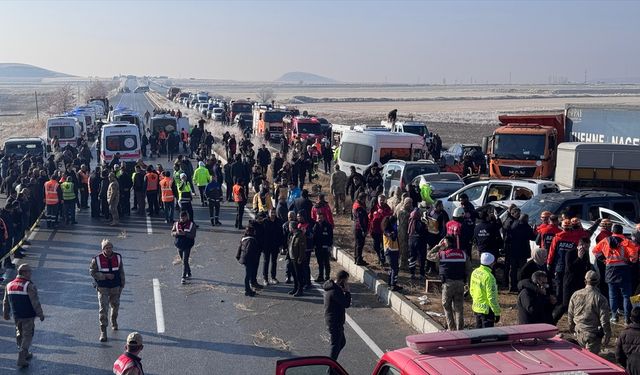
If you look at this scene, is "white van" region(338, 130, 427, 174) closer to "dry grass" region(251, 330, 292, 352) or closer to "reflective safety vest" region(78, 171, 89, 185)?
"reflective safety vest" region(78, 171, 89, 185)

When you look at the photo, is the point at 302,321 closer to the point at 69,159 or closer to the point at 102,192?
the point at 102,192

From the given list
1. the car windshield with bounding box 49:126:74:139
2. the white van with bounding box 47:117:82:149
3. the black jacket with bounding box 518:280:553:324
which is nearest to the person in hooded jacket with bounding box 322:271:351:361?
the black jacket with bounding box 518:280:553:324

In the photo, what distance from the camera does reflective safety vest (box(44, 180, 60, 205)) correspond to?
20.4 metres

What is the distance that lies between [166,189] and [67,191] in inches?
111

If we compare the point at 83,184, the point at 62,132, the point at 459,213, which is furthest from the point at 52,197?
the point at 62,132

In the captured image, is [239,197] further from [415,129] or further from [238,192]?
[415,129]

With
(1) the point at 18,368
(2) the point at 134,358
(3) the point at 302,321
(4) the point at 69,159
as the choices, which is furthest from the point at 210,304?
(4) the point at 69,159

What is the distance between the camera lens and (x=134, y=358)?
24.4ft

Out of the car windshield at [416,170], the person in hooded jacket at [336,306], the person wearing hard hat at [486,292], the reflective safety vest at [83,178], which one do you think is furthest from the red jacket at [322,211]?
the reflective safety vest at [83,178]

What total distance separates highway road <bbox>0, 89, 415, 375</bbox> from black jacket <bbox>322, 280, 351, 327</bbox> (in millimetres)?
919

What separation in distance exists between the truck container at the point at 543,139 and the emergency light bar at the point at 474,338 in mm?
19441

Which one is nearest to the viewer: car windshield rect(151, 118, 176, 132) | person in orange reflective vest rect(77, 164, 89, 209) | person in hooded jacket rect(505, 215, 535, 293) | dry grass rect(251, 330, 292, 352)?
dry grass rect(251, 330, 292, 352)

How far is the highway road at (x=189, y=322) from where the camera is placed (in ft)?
35.0

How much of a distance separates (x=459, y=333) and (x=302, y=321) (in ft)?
25.1
